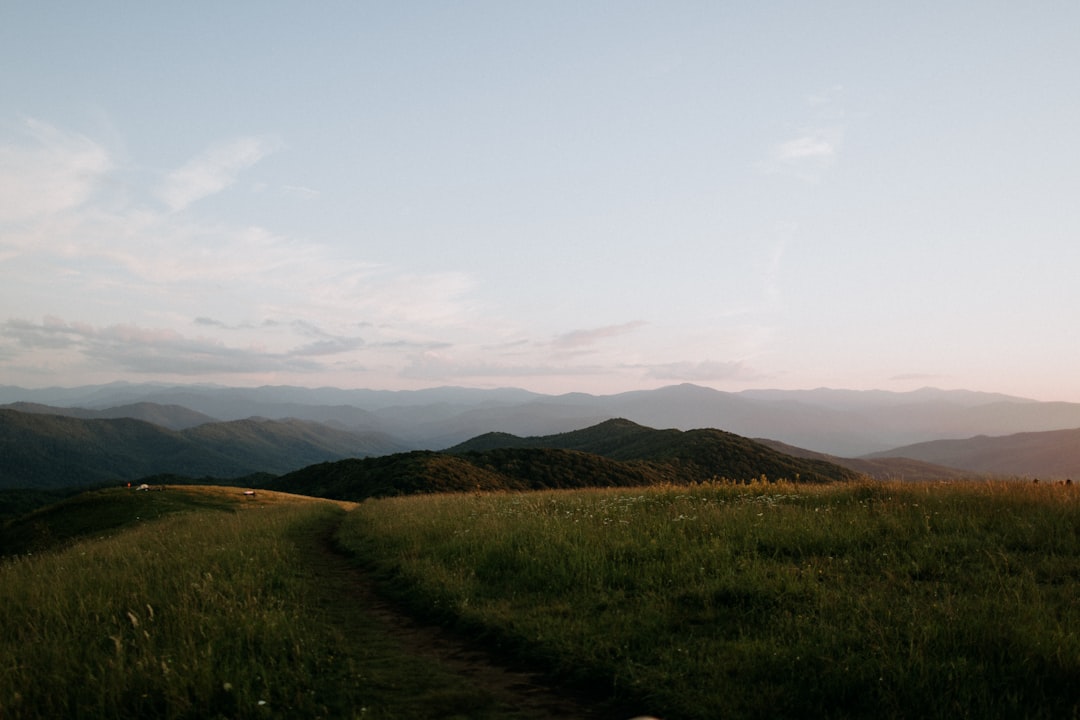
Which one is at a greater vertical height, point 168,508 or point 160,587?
point 160,587

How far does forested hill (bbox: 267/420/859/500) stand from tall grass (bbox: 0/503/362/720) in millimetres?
49414

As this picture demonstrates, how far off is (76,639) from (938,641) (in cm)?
1083

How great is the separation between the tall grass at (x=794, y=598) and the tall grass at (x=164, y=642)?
2.50 meters

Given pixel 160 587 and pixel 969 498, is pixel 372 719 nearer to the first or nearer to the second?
pixel 160 587

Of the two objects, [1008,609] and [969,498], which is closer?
[1008,609]

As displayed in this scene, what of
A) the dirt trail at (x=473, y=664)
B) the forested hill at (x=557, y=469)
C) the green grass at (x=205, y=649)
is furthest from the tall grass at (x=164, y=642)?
the forested hill at (x=557, y=469)

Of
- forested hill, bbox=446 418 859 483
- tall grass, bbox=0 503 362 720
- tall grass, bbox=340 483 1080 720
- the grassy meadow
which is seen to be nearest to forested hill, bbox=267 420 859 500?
forested hill, bbox=446 418 859 483

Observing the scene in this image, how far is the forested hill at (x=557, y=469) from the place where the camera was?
71.0 m

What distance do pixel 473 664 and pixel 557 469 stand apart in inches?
3259

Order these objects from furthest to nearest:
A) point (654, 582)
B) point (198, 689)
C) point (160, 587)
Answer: point (160, 587) < point (654, 582) < point (198, 689)

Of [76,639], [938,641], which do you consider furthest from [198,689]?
[938,641]

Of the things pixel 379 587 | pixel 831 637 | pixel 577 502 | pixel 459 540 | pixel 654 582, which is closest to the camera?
pixel 831 637

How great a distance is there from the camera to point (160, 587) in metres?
10.1

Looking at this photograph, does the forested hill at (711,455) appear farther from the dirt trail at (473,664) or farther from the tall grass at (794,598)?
the dirt trail at (473,664)
